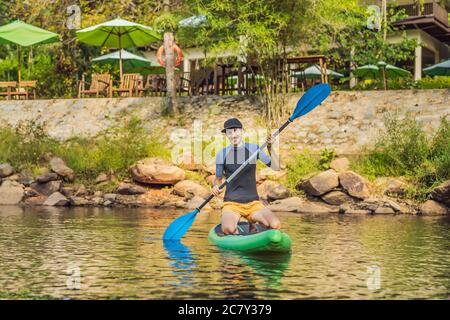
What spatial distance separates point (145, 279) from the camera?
10.9m

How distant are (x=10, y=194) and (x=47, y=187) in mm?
924

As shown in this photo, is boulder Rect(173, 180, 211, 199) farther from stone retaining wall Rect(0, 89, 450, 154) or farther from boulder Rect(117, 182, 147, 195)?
stone retaining wall Rect(0, 89, 450, 154)

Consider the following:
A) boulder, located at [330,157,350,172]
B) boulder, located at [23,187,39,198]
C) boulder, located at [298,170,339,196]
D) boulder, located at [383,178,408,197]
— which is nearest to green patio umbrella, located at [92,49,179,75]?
boulder, located at [23,187,39,198]

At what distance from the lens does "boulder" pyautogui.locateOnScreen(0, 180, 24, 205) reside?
23.2m

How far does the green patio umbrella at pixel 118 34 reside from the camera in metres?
27.4

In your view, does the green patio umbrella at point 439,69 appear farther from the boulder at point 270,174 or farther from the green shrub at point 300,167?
the boulder at point 270,174

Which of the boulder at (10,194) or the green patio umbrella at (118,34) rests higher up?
the green patio umbrella at (118,34)

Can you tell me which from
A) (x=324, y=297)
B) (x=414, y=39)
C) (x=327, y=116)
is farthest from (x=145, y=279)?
(x=414, y=39)

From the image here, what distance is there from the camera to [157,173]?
23.1 metres

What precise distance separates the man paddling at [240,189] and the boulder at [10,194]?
10997 millimetres

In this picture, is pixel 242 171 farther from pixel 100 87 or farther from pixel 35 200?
pixel 100 87

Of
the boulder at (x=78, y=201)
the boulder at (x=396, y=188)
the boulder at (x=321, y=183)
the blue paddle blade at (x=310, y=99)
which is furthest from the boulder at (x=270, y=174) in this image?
the blue paddle blade at (x=310, y=99)

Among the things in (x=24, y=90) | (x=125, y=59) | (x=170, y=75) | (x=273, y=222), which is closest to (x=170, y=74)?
(x=170, y=75)

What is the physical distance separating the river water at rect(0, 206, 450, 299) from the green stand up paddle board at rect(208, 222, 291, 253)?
5.2 inches
